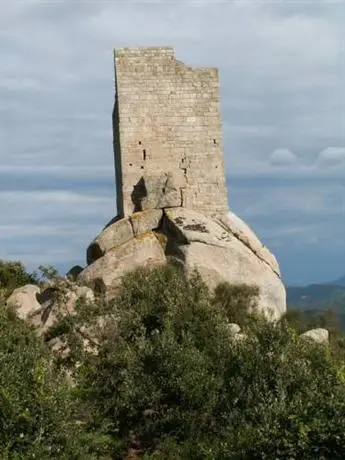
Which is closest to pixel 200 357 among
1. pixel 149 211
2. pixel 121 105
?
pixel 149 211

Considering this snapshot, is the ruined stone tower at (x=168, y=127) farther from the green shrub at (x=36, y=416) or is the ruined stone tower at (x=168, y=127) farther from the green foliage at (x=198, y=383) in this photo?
the green shrub at (x=36, y=416)

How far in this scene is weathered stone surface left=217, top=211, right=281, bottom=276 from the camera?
3700 cm

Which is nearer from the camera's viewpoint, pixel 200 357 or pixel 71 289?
pixel 200 357

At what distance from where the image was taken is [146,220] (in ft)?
117

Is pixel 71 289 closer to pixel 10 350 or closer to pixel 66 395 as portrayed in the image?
pixel 10 350

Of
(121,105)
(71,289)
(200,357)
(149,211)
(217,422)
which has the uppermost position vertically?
(121,105)

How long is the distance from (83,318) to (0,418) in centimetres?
915

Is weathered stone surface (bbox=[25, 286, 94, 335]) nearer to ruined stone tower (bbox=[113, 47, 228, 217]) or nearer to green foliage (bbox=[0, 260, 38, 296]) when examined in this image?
ruined stone tower (bbox=[113, 47, 228, 217])

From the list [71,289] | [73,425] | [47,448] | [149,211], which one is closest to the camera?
[47,448]

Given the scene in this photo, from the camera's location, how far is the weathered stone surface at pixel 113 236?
3572 centimetres

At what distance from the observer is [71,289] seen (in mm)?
31516

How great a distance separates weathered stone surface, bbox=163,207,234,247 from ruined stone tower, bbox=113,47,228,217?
3.09 feet

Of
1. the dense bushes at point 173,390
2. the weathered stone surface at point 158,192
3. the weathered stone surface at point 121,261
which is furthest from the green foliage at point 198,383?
the weathered stone surface at point 158,192

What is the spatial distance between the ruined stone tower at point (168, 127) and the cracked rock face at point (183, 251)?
1185 mm
